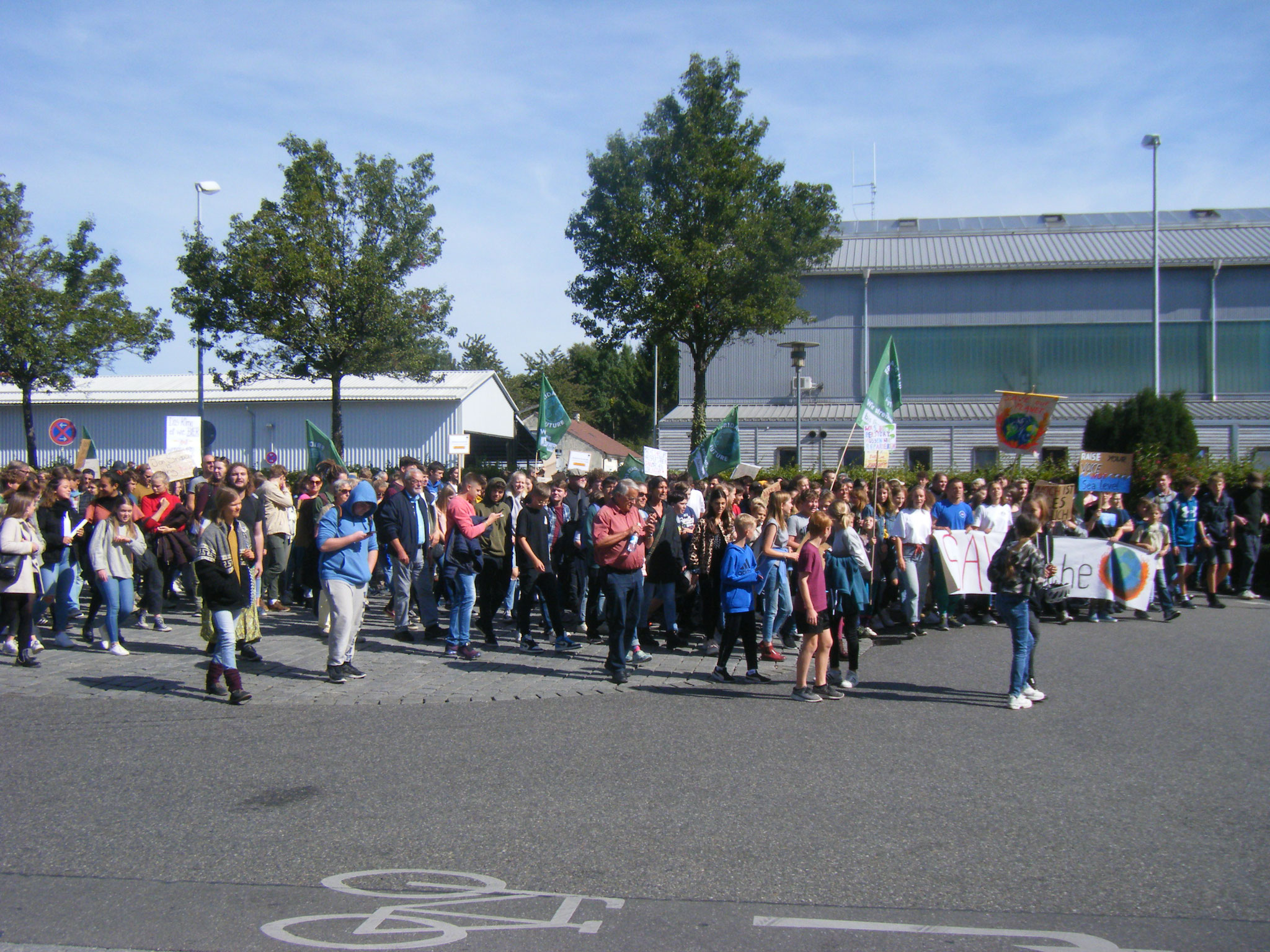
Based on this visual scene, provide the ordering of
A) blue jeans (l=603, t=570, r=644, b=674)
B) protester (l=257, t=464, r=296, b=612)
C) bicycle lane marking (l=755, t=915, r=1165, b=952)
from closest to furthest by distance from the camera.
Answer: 1. bicycle lane marking (l=755, t=915, r=1165, b=952)
2. blue jeans (l=603, t=570, r=644, b=674)
3. protester (l=257, t=464, r=296, b=612)

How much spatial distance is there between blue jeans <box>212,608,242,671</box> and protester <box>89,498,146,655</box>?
2427mm

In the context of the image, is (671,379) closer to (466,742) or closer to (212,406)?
(212,406)

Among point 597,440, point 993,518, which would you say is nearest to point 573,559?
point 993,518

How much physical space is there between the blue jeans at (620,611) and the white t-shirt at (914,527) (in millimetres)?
4403

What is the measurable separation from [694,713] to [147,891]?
14.4 ft

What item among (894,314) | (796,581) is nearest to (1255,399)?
(894,314)

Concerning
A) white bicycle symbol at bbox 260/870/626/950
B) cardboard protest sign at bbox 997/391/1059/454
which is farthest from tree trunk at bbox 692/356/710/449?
white bicycle symbol at bbox 260/870/626/950

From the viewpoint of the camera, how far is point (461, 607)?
401 inches

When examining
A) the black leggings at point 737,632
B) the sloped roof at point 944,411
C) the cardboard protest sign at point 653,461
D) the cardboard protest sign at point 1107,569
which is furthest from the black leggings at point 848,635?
the sloped roof at point 944,411

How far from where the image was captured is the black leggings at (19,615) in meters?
9.39

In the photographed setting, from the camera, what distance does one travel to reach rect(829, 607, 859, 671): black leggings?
8.93 m

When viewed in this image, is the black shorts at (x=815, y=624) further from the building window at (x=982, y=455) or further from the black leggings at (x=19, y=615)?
the building window at (x=982, y=455)

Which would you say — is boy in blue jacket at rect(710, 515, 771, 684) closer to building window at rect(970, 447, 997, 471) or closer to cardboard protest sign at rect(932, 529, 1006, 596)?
cardboard protest sign at rect(932, 529, 1006, 596)

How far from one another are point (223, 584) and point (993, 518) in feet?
32.0
